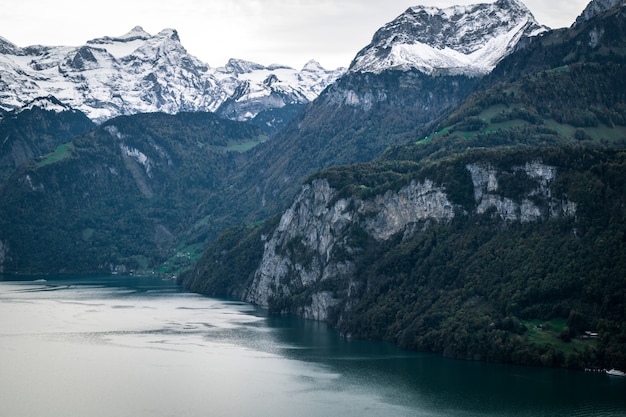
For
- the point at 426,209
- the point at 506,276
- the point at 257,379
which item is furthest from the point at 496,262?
the point at 257,379

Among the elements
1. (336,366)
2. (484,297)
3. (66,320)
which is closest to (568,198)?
(484,297)

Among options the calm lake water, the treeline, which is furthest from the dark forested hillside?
the calm lake water

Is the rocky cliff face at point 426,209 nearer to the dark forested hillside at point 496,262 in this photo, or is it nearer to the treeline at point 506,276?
the dark forested hillside at point 496,262

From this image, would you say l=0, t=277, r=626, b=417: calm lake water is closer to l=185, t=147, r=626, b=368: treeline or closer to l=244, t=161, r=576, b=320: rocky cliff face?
l=185, t=147, r=626, b=368: treeline

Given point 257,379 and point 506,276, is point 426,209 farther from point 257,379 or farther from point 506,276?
point 257,379

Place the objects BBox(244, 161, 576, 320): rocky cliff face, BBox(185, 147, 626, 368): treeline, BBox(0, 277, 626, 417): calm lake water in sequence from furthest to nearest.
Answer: BBox(244, 161, 576, 320): rocky cliff face → BBox(185, 147, 626, 368): treeline → BBox(0, 277, 626, 417): calm lake water

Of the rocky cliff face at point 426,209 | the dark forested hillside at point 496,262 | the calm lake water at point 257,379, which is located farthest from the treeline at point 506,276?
the calm lake water at point 257,379

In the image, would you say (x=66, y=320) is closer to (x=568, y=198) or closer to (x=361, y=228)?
(x=361, y=228)

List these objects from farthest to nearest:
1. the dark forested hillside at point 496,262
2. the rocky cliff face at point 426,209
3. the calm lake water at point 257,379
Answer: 1. the rocky cliff face at point 426,209
2. the dark forested hillside at point 496,262
3. the calm lake water at point 257,379
